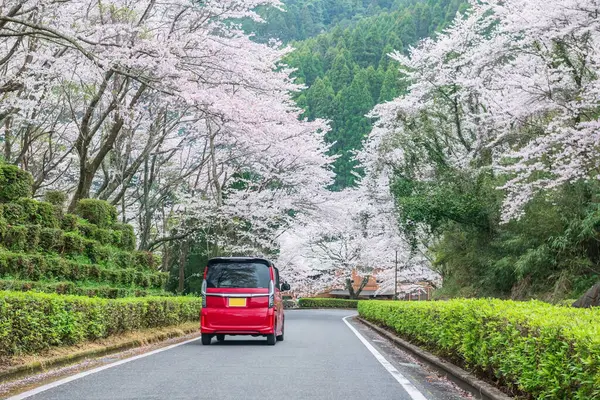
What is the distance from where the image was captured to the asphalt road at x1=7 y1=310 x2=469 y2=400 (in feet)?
23.2

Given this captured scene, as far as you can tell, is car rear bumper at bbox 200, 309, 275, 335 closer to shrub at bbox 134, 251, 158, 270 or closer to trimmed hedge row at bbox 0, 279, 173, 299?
trimmed hedge row at bbox 0, 279, 173, 299

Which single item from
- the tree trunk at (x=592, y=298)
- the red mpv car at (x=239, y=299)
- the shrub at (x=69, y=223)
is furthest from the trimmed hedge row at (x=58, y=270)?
the tree trunk at (x=592, y=298)

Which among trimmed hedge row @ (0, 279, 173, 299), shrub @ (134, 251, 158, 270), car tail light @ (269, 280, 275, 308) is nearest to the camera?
trimmed hedge row @ (0, 279, 173, 299)

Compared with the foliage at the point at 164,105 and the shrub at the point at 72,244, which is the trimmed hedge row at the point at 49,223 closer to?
the shrub at the point at 72,244

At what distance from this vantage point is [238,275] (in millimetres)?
14469

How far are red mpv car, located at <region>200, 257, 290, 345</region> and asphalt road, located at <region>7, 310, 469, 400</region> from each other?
5.82 ft

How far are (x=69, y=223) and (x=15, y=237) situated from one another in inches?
145

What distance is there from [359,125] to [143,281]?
45940 millimetres

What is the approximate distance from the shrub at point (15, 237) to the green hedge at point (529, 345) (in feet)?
30.7

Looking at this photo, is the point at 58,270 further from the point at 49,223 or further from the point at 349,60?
the point at 349,60

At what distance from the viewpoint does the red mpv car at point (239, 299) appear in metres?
14.2

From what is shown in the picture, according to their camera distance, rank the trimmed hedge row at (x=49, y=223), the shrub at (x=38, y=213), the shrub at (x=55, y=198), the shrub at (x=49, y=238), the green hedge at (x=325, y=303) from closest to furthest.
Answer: the trimmed hedge row at (x=49, y=223), the shrub at (x=38, y=213), the shrub at (x=49, y=238), the shrub at (x=55, y=198), the green hedge at (x=325, y=303)

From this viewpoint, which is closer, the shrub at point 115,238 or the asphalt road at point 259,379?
the asphalt road at point 259,379

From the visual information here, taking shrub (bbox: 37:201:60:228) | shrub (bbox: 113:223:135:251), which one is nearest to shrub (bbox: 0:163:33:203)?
shrub (bbox: 37:201:60:228)
